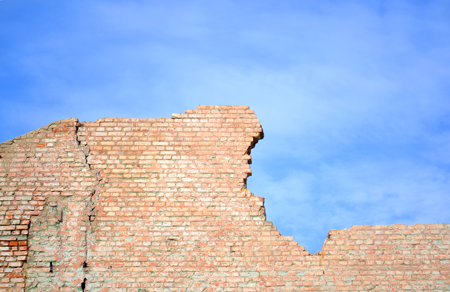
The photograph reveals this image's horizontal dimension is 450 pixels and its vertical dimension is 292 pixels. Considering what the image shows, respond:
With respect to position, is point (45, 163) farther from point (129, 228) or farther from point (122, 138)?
point (129, 228)

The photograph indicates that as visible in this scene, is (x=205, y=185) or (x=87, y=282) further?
(x=205, y=185)

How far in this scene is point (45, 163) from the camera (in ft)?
23.3

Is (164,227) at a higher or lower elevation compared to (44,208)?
lower

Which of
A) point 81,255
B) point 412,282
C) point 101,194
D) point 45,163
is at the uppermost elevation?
point 45,163

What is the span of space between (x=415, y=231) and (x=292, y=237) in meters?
1.70

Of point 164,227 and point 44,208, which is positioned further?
point 44,208

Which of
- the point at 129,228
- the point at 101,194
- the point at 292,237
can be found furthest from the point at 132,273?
the point at 292,237

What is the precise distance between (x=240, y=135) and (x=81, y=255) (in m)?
2.71

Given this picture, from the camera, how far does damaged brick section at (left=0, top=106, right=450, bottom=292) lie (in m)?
6.53

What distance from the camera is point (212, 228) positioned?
22.0 ft

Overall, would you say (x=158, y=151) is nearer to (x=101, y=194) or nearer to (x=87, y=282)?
(x=101, y=194)

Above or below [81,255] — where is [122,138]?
above

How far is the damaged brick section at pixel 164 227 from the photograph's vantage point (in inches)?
257

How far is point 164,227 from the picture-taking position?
672 cm
